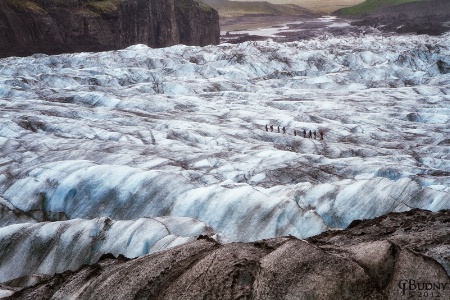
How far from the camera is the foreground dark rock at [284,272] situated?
781cm

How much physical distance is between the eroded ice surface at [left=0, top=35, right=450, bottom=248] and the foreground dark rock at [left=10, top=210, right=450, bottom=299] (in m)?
7.83

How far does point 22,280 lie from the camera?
1434 centimetres

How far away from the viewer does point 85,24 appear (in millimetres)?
84000

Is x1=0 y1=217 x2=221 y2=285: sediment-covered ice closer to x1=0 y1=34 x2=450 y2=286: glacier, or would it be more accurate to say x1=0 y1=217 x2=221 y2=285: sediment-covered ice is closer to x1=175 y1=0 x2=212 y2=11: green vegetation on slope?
x1=0 y1=34 x2=450 y2=286: glacier

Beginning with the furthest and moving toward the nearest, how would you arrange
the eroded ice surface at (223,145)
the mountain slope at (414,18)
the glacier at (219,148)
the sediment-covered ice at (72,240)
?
1. the mountain slope at (414,18)
2. the eroded ice surface at (223,145)
3. the glacier at (219,148)
4. the sediment-covered ice at (72,240)

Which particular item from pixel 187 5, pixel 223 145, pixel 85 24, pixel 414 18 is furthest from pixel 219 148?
pixel 414 18

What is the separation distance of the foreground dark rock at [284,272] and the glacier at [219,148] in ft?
14.5

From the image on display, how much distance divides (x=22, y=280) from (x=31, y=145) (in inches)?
567

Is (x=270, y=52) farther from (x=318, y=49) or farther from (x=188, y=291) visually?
(x=188, y=291)

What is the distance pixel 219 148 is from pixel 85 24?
63.7m

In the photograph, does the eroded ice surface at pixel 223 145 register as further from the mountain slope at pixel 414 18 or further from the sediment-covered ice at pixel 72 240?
the mountain slope at pixel 414 18

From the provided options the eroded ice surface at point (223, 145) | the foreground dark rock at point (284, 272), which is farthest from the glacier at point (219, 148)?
the foreground dark rock at point (284, 272)

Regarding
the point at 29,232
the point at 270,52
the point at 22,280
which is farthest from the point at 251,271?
the point at 270,52

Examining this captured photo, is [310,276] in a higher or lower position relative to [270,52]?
higher
